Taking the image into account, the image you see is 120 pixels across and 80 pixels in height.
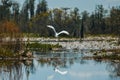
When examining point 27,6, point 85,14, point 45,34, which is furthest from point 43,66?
point 85,14

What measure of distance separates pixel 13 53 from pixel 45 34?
3681cm

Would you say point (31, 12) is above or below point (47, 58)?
above

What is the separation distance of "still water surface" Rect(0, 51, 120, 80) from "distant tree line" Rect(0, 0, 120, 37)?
3659 centimetres

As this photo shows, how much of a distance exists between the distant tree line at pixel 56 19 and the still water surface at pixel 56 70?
36587 mm

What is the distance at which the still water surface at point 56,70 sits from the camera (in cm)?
1952

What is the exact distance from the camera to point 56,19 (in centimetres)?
7544

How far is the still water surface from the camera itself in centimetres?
1952

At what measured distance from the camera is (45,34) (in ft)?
213

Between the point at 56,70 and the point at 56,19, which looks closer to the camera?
the point at 56,70

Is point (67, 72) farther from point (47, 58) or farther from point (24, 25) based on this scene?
point (24, 25)

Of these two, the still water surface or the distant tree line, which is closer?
the still water surface

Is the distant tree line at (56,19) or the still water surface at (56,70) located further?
the distant tree line at (56,19)

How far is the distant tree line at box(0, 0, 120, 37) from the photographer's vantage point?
235ft

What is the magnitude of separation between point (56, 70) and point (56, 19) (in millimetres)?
52433
